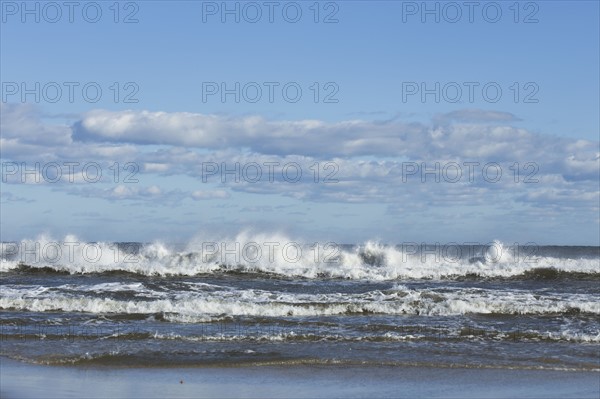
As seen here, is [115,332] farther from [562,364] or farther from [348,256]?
[348,256]

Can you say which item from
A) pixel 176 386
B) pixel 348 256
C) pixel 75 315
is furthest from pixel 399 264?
pixel 176 386

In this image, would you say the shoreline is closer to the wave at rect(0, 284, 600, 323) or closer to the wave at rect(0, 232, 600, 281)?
the wave at rect(0, 284, 600, 323)

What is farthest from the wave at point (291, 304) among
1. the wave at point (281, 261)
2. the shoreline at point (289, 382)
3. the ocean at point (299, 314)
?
the wave at point (281, 261)

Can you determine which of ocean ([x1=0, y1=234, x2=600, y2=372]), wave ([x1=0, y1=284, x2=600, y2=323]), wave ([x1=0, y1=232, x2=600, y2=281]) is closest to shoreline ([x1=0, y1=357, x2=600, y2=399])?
ocean ([x1=0, y1=234, x2=600, y2=372])

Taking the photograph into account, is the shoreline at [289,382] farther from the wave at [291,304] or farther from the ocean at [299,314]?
the wave at [291,304]

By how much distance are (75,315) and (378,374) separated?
10.2 meters

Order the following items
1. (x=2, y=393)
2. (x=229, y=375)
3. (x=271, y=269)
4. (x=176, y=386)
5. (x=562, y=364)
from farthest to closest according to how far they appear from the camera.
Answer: (x=271, y=269), (x=562, y=364), (x=229, y=375), (x=176, y=386), (x=2, y=393)

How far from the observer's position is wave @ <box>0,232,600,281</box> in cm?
3462

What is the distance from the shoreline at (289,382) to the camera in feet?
40.0

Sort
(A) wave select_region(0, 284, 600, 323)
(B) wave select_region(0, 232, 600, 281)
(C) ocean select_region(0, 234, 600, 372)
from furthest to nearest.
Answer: (B) wave select_region(0, 232, 600, 281) < (A) wave select_region(0, 284, 600, 323) < (C) ocean select_region(0, 234, 600, 372)

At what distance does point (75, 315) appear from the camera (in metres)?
21.0

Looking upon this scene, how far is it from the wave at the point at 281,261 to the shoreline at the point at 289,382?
1946cm

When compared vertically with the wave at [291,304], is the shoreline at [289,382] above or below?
below

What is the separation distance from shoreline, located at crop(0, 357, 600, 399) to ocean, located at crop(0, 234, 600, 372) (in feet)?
1.64
